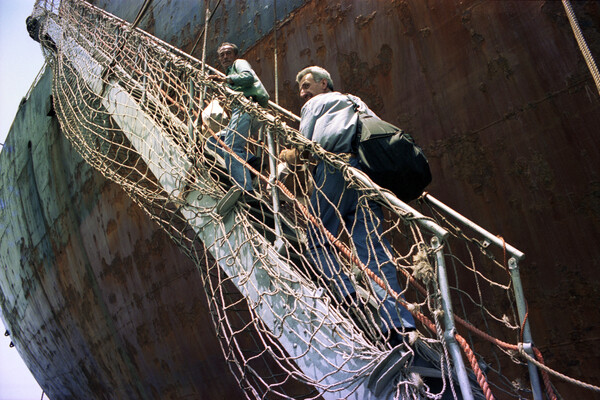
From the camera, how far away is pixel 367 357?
2229 mm

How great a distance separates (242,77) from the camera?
368 centimetres

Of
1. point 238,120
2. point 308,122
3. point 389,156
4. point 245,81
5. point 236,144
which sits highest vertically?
point 245,81

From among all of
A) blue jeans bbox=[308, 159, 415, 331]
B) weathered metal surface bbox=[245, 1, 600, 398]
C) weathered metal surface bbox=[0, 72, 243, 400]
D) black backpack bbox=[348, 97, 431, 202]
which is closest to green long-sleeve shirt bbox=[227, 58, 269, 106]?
weathered metal surface bbox=[245, 1, 600, 398]

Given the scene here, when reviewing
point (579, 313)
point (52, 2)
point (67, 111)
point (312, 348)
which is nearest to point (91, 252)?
point (67, 111)

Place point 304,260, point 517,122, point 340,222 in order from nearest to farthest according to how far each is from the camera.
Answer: point 340,222 → point 304,260 → point 517,122

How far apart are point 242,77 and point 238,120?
1.20ft

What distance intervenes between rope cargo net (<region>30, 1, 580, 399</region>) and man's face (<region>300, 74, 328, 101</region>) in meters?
0.27

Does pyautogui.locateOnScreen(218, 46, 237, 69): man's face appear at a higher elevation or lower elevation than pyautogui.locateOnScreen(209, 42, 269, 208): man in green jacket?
higher

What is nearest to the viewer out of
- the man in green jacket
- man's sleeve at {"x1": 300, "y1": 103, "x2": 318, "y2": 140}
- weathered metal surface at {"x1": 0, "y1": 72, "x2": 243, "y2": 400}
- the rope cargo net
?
the rope cargo net

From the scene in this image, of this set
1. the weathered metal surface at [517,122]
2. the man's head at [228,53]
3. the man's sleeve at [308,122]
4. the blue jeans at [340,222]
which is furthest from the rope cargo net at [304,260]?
the man's head at [228,53]

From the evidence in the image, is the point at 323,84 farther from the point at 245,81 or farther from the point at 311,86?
the point at 245,81

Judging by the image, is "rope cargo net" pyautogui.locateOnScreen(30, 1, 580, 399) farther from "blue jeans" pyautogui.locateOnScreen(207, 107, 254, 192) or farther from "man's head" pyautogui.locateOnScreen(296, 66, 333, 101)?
"man's head" pyautogui.locateOnScreen(296, 66, 333, 101)

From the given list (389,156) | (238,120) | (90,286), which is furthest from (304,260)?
(90,286)

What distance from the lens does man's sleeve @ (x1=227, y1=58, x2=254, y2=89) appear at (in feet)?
12.0
